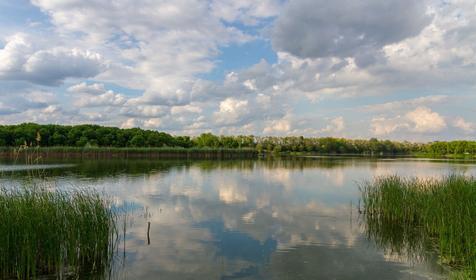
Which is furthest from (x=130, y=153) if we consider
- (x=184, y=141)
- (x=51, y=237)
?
(x=51, y=237)

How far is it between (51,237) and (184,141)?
397 feet

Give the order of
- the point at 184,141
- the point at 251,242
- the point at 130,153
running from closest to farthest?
the point at 251,242 → the point at 130,153 → the point at 184,141

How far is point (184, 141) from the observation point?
12775 centimetres

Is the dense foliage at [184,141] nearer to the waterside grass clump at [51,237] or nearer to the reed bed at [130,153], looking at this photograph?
the reed bed at [130,153]

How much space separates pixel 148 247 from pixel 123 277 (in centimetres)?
234

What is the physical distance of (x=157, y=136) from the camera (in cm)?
10912

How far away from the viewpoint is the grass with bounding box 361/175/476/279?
895 centimetres

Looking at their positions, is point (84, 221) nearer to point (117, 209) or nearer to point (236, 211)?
point (117, 209)

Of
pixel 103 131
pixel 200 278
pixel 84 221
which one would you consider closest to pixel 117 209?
pixel 84 221

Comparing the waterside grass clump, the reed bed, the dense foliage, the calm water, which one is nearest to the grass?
the calm water

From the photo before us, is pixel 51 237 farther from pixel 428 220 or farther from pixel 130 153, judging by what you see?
pixel 130 153

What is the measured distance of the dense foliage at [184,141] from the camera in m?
89.2

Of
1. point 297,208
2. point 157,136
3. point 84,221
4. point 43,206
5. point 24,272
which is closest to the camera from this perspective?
point 24,272

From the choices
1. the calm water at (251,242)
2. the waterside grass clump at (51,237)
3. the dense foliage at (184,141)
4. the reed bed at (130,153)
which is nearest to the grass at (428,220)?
the calm water at (251,242)
